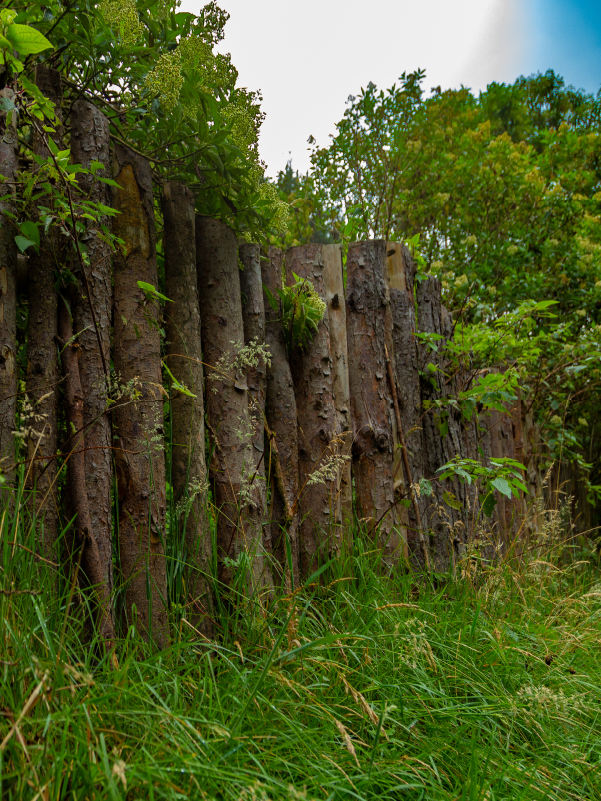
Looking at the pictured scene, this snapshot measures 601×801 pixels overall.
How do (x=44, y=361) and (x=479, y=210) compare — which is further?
(x=479, y=210)

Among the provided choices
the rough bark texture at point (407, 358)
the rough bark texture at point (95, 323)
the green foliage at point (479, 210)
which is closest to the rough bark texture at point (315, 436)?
the rough bark texture at point (407, 358)

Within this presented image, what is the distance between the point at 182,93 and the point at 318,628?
195 cm

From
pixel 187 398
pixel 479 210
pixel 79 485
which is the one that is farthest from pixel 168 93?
pixel 479 210

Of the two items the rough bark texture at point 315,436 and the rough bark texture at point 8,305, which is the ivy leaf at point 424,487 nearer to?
the rough bark texture at point 315,436

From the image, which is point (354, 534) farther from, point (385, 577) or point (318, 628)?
point (318, 628)

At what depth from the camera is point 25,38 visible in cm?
135

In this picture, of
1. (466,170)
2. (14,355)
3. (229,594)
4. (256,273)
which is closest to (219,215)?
(256,273)

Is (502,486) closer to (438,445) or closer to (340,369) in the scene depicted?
(438,445)

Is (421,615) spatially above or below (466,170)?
below

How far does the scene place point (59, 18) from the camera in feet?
5.52

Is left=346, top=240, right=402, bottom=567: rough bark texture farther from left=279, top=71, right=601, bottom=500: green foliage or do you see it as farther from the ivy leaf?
left=279, top=71, right=601, bottom=500: green foliage

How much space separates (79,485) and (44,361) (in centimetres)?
39

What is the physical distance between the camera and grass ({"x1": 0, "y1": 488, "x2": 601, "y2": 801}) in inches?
41.7

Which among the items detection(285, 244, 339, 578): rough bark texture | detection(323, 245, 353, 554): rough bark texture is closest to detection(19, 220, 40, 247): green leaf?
detection(285, 244, 339, 578): rough bark texture
